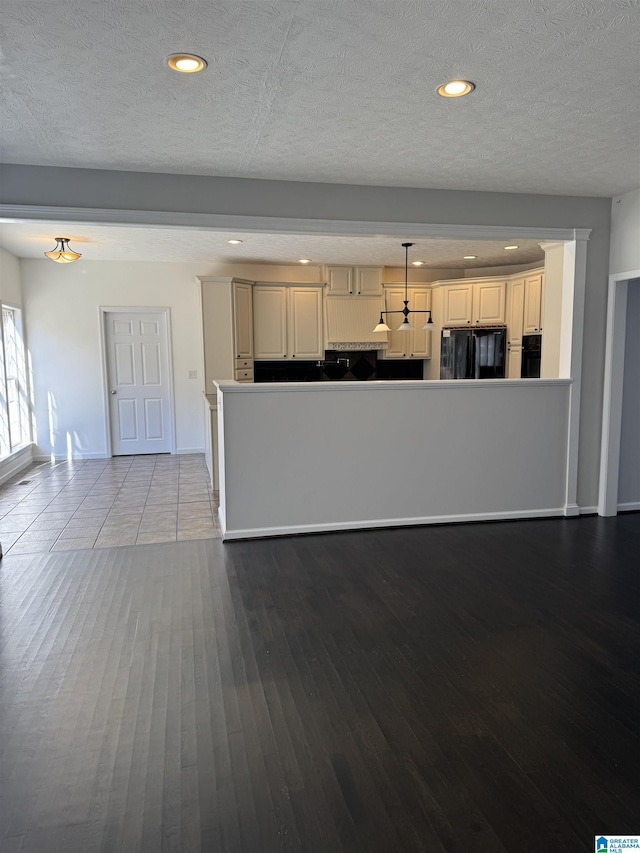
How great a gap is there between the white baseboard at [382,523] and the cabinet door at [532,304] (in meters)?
2.49

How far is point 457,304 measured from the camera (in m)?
7.11

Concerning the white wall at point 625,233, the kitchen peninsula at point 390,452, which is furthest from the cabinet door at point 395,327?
the white wall at point 625,233

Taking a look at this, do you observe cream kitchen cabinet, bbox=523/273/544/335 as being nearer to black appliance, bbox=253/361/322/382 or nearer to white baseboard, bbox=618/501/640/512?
white baseboard, bbox=618/501/640/512

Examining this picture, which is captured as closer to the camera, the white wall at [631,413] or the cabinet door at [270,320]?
the white wall at [631,413]

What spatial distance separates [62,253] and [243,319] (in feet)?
7.36

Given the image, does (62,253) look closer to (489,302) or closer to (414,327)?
(414,327)

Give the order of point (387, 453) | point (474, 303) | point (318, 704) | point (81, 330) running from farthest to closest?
point (81, 330) < point (474, 303) < point (387, 453) < point (318, 704)

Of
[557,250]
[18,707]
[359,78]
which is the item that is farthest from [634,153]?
[18,707]

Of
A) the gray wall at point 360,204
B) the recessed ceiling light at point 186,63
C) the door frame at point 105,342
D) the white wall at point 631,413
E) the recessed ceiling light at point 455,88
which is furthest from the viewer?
the door frame at point 105,342

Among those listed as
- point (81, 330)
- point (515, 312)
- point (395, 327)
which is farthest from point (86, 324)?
point (515, 312)

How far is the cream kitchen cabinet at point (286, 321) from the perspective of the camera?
23.4ft

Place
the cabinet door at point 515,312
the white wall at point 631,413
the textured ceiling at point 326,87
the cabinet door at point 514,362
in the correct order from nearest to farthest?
the textured ceiling at point 326,87 → the white wall at point 631,413 → the cabinet door at point 515,312 → the cabinet door at point 514,362

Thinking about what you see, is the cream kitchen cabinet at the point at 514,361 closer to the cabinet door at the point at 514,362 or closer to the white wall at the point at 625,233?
the cabinet door at the point at 514,362

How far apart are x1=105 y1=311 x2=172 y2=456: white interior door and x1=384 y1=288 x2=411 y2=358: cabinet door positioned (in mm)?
2982
